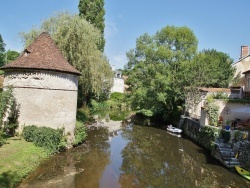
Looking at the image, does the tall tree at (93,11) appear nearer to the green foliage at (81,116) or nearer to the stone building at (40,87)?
the green foliage at (81,116)

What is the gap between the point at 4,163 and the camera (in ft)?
35.1

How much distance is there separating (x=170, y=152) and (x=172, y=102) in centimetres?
1477

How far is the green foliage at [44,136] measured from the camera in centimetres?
1430

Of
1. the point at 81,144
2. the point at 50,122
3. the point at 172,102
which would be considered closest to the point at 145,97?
the point at 172,102

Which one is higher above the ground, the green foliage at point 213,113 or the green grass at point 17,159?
the green foliage at point 213,113

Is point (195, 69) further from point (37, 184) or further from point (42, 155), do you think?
point (37, 184)

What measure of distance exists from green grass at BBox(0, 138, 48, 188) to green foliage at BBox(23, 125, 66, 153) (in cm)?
40

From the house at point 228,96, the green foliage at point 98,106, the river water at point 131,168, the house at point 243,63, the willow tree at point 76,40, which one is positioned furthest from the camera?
the green foliage at point 98,106

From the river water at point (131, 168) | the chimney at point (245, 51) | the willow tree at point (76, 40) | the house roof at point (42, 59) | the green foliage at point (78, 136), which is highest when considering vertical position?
the chimney at point (245, 51)

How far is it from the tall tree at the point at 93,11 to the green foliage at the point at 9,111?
865 inches

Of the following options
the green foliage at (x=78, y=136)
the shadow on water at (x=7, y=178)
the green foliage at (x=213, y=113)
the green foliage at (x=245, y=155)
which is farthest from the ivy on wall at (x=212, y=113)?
the shadow on water at (x=7, y=178)

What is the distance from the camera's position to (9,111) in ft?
50.0

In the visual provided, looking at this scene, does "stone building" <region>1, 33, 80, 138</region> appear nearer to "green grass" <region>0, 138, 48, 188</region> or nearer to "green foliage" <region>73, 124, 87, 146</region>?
"green foliage" <region>73, 124, 87, 146</region>

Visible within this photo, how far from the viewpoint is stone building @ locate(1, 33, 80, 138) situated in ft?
49.9
